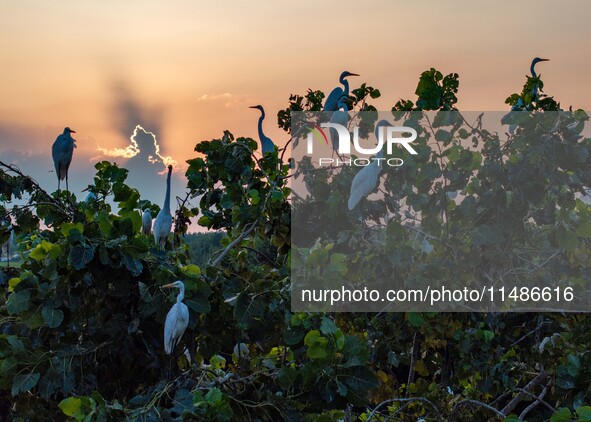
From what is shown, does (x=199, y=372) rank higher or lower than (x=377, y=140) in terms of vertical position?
lower

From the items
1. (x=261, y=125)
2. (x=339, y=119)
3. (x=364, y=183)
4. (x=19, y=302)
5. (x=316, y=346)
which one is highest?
(x=261, y=125)

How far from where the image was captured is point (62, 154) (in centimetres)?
935

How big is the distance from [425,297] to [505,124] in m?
1.27

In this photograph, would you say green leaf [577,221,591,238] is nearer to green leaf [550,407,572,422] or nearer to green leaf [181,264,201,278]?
green leaf [550,407,572,422]

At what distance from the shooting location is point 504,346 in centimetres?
543

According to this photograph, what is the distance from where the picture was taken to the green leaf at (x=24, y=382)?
391 cm

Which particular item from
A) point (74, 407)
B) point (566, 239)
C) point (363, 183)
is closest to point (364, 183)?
point (363, 183)

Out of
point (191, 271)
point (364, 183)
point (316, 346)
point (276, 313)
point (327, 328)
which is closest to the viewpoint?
point (316, 346)

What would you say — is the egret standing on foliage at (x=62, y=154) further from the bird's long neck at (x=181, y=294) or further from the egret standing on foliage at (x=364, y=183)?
the bird's long neck at (x=181, y=294)

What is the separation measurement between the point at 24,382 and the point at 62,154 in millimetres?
5763

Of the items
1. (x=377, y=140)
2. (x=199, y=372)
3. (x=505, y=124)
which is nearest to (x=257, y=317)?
(x=199, y=372)

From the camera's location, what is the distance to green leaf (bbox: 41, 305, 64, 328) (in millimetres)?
4105

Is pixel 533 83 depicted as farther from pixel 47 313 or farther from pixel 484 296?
pixel 47 313

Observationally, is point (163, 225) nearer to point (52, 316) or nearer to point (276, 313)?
point (276, 313)
